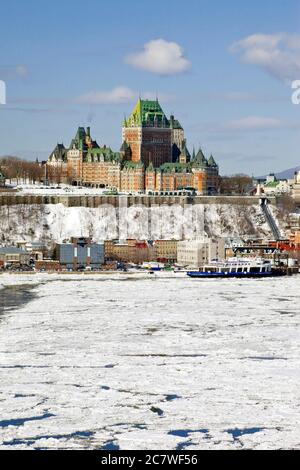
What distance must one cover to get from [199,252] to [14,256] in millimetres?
10855

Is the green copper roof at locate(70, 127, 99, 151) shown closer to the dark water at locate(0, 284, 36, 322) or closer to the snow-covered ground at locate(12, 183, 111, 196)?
the snow-covered ground at locate(12, 183, 111, 196)

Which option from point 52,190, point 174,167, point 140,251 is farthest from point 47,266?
point 174,167

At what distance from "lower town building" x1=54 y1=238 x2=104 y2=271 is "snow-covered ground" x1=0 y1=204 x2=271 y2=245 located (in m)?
9.68

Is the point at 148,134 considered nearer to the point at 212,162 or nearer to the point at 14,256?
the point at 212,162

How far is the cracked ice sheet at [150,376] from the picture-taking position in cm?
1759

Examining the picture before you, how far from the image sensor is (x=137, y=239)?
77.5 metres

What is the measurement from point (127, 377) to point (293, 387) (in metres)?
3.20

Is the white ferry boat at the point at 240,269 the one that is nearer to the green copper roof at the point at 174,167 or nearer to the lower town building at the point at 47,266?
the lower town building at the point at 47,266

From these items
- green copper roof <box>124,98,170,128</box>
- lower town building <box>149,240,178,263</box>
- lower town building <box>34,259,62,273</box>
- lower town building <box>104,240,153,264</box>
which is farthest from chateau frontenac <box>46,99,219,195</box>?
lower town building <box>34,259,62,273</box>

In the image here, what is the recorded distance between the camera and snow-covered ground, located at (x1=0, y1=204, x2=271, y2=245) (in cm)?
7869

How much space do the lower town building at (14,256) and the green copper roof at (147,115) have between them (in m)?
38.8

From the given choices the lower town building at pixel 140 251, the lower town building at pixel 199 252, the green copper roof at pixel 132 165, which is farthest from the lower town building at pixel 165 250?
the green copper roof at pixel 132 165
